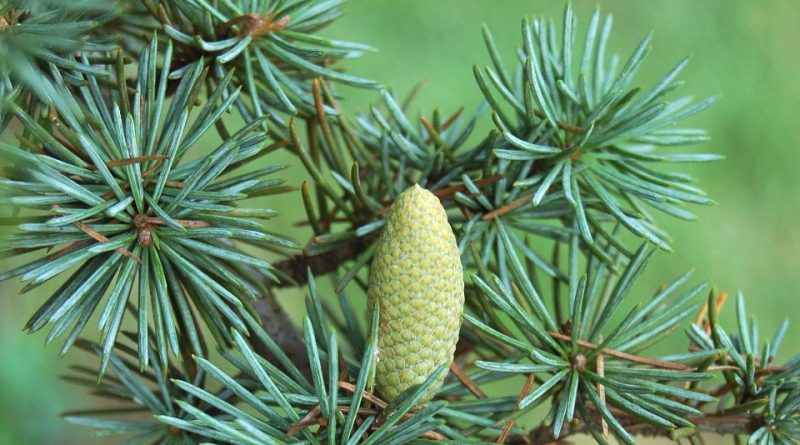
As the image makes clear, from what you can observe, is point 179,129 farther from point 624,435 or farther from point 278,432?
point 624,435

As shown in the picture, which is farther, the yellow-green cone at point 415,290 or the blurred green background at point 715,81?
the blurred green background at point 715,81

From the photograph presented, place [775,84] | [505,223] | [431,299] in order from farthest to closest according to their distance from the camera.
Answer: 1. [775,84]
2. [505,223]
3. [431,299]

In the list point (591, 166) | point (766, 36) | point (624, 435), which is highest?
point (766, 36)

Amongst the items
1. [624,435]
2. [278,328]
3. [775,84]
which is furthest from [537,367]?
[775,84]

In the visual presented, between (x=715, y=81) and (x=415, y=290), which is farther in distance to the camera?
(x=715, y=81)

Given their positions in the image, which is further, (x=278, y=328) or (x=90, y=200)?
(x=278, y=328)

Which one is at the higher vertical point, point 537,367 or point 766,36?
point 766,36
